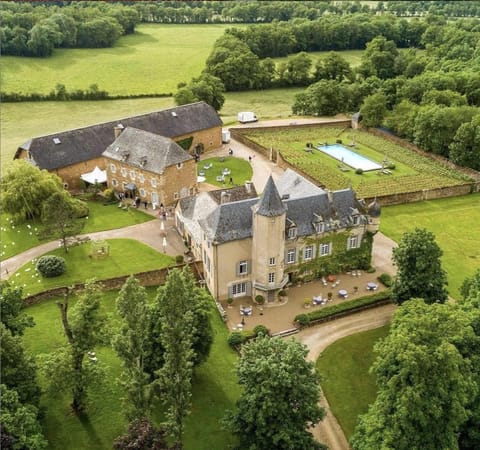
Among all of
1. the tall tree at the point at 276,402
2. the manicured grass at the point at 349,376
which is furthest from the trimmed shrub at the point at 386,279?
the tall tree at the point at 276,402

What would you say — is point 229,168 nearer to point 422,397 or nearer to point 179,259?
point 179,259

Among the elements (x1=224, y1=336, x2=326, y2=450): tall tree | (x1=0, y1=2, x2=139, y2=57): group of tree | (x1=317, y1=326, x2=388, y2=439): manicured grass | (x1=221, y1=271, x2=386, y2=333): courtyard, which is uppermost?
(x1=0, y1=2, x2=139, y2=57): group of tree

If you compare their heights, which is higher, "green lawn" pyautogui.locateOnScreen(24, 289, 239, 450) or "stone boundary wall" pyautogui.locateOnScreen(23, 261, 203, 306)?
"stone boundary wall" pyautogui.locateOnScreen(23, 261, 203, 306)

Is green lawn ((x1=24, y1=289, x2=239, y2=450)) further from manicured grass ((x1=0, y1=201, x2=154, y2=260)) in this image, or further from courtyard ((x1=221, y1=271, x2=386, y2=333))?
manicured grass ((x1=0, y1=201, x2=154, y2=260))

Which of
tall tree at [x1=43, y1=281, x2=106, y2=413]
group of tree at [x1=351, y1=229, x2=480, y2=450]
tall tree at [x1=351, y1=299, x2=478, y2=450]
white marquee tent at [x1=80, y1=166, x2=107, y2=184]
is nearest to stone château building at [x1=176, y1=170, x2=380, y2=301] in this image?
group of tree at [x1=351, y1=229, x2=480, y2=450]

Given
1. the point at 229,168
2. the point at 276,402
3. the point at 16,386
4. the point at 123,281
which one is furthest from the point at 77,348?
the point at 229,168

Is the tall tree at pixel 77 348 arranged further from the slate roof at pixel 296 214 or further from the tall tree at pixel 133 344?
the slate roof at pixel 296 214
